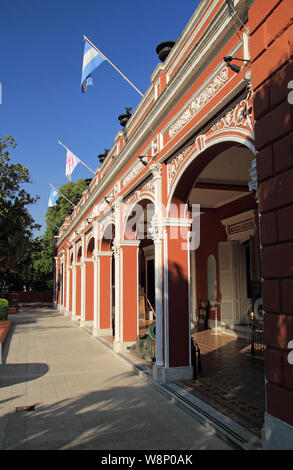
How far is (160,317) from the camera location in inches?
269

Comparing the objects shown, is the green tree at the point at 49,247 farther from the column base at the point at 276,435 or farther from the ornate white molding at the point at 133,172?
the column base at the point at 276,435

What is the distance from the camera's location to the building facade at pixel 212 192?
3551mm

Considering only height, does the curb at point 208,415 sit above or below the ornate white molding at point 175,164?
below

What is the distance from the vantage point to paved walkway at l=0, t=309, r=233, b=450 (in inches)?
164

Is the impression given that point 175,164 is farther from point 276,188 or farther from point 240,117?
point 276,188

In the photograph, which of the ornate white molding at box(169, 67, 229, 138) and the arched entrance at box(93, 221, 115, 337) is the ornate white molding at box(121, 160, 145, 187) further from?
the arched entrance at box(93, 221, 115, 337)

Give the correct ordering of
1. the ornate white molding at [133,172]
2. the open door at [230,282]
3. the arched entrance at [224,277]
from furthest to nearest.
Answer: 1. the open door at [230,282]
2. the ornate white molding at [133,172]
3. the arched entrance at [224,277]

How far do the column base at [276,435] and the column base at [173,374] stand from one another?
9.34 ft

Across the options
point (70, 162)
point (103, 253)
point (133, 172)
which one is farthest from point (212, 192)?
point (70, 162)

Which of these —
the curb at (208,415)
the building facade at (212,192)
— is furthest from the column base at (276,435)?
the curb at (208,415)

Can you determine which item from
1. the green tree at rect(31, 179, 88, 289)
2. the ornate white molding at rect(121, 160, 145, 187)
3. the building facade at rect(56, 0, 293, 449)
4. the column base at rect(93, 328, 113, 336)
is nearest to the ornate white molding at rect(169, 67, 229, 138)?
the building facade at rect(56, 0, 293, 449)

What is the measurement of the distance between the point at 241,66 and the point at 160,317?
13.9ft

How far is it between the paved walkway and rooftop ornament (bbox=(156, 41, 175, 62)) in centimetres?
607
